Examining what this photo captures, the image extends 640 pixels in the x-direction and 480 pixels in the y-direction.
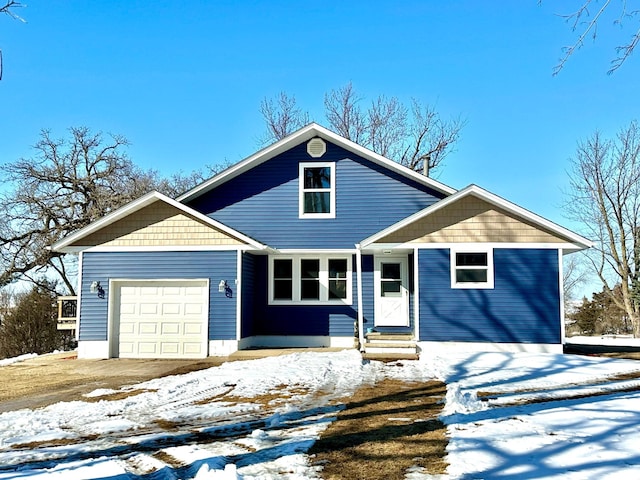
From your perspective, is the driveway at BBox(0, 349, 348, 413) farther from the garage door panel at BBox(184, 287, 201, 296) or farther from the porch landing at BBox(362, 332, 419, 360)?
the porch landing at BBox(362, 332, 419, 360)

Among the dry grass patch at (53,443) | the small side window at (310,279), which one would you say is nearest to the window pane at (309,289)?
the small side window at (310,279)

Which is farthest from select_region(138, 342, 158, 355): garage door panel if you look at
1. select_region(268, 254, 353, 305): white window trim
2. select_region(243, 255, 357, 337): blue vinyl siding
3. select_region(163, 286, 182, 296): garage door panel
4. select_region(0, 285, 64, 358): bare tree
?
select_region(0, 285, 64, 358): bare tree

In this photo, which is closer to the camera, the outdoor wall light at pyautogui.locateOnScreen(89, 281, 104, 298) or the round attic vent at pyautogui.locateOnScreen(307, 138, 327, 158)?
the outdoor wall light at pyautogui.locateOnScreen(89, 281, 104, 298)

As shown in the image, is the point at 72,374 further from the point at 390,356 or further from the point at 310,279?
the point at 390,356

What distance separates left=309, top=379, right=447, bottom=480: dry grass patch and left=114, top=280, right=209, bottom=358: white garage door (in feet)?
22.5

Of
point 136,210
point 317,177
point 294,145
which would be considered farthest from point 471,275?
point 136,210

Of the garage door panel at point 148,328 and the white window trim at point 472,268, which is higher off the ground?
the white window trim at point 472,268

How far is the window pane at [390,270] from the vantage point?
15.0m

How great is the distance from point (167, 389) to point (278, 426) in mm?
3412

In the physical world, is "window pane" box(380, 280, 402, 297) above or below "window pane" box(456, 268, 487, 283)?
below

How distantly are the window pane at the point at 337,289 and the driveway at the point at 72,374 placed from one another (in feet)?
7.36

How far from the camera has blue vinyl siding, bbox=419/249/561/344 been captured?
509 inches

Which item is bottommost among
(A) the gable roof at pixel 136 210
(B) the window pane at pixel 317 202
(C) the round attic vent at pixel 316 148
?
(A) the gable roof at pixel 136 210

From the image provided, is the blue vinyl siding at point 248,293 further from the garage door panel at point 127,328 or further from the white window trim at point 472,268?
the white window trim at point 472,268
